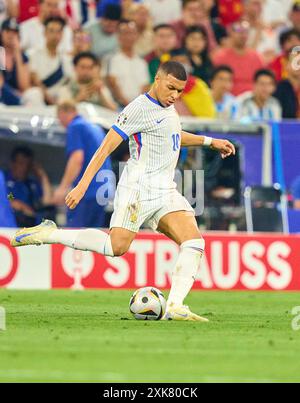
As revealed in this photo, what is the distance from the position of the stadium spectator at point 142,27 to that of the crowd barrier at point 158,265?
21.3 feet

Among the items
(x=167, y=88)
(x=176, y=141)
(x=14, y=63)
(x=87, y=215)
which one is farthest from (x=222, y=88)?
(x=167, y=88)

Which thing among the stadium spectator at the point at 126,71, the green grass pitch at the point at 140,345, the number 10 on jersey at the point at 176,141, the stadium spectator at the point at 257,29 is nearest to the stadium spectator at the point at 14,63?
the stadium spectator at the point at 126,71

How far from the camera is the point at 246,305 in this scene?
13.9m

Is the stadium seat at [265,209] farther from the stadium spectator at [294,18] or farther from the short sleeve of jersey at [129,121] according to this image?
the short sleeve of jersey at [129,121]

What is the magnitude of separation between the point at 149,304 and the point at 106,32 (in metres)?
11.2

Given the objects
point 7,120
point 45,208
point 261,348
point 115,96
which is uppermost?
point 115,96

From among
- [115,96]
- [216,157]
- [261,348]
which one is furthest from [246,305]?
[115,96]

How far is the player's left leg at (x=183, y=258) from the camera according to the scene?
1127 cm

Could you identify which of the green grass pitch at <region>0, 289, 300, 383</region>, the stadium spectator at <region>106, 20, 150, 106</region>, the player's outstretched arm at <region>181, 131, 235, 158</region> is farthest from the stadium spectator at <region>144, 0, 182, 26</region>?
the player's outstretched arm at <region>181, 131, 235, 158</region>

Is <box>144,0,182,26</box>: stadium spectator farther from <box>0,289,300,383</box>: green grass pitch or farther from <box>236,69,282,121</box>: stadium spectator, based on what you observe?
<box>0,289,300,383</box>: green grass pitch

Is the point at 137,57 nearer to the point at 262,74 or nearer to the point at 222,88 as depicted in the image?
the point at 222,88

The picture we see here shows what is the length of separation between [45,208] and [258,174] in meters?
3.49
